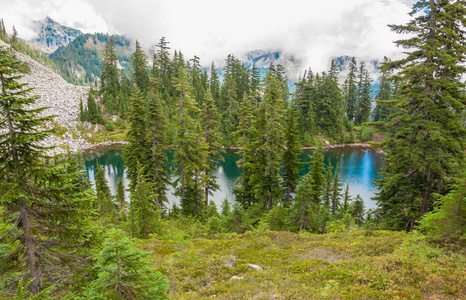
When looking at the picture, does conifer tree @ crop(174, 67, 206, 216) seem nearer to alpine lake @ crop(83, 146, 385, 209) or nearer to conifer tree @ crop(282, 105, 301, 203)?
conifer tree @ crop(282, 105, 301, 203)

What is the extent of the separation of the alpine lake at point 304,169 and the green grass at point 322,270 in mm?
21377

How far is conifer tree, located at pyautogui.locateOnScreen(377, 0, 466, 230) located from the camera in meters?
12.2

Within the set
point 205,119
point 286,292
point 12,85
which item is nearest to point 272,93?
point 205,119

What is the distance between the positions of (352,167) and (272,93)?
1434 inches

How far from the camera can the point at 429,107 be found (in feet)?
41.5

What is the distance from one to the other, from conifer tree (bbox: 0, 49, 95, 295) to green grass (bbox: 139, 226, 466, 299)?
3.78 metres

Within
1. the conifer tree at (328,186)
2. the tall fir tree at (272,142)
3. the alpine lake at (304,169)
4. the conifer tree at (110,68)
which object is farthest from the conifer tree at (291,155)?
the conifer tree at (110,68)

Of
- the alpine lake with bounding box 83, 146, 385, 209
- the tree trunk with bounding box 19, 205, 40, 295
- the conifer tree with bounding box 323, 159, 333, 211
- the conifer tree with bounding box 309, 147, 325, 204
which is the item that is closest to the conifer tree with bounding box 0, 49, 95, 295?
the tree trunk with bounding box 19, 205, 40, 295

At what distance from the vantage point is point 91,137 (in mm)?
69812

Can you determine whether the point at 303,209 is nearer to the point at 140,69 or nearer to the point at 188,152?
the point at 188,152

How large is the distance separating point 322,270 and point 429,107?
1075 cm

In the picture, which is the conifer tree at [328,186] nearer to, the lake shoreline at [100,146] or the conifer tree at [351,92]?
the lake shoreline at [100,146]

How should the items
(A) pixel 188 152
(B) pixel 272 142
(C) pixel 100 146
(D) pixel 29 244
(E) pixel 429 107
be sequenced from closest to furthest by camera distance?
1. (D) pixel 29 244
2. (E) pixel 429 107
3. (B) pixel 272 142
4. (A) pixel 188 152
5. (C) pixel 100 146

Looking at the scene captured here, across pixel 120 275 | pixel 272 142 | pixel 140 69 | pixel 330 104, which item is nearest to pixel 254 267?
pixel 120 275
